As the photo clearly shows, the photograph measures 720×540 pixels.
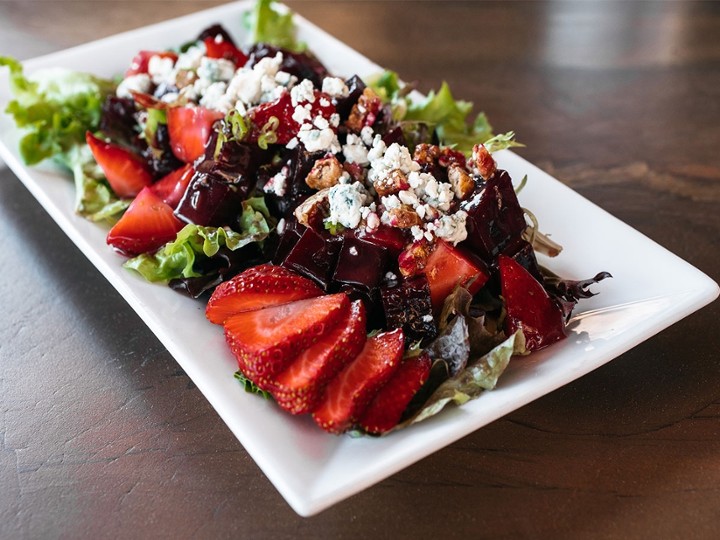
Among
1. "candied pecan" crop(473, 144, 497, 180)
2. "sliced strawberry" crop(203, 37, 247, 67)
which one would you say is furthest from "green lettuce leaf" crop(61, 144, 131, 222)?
"candied pecan" crop(473, 144, 497, 180)

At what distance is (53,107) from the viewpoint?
8.75 feet

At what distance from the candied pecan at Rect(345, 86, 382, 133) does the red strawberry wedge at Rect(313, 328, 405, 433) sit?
2.14ft

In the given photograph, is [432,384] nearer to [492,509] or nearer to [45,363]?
[492,509]

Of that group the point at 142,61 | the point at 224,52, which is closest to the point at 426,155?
the point at 224,52

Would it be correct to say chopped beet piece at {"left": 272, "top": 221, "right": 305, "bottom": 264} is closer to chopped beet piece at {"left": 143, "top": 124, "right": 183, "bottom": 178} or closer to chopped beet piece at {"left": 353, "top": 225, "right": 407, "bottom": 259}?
chopped beet piece at {"left": 353, "top": 225, "right": 407, "bottom": 259}

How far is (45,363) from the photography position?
2.06 m

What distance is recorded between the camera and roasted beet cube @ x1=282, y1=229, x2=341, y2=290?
6.30 feet

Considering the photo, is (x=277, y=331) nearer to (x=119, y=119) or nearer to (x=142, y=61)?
(x=119, y=119)

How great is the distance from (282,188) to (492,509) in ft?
2.99

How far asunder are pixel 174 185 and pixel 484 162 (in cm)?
88

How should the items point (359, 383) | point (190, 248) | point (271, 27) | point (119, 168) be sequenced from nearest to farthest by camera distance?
1. point (359, 383)
2. point (190, 248)
3. point (119, 168)
4. point (271, 27)

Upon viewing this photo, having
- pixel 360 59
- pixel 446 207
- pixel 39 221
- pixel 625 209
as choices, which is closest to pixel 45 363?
pixel 39 221

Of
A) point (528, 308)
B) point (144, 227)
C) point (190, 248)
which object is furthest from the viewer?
point (144, 227)

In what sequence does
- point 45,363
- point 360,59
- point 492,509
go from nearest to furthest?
point 492,509 < point 45,363 < point 360,59
